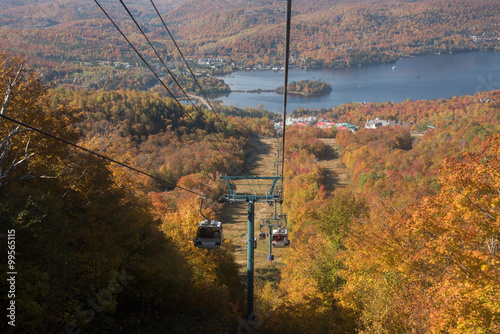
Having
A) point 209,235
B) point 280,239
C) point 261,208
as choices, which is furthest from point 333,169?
point 209,235

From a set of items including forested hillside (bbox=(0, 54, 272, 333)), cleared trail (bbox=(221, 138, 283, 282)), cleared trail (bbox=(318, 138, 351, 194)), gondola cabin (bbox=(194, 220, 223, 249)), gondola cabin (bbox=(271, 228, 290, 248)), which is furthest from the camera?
cleared trail (bbox=(318, 138, 351, 194))

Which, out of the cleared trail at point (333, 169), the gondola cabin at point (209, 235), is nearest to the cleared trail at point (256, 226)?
the cleared trail at point (333, 169)

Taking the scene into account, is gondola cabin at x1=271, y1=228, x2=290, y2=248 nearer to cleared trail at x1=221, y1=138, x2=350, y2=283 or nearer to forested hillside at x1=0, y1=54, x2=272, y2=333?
forested hillside at x1=0, y1=54, x2=272, y2=333

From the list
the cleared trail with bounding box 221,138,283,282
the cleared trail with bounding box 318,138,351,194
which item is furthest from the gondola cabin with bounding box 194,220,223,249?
the cleared trail with bounding box 318,138,351,194

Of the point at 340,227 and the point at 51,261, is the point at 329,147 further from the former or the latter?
the point at 51,261

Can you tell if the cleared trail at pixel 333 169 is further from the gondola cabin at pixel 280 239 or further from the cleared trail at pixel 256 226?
the gondola cabin at pixel 280 239

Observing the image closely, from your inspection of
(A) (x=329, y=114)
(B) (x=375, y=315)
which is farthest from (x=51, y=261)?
(A) (x=329, y=114)

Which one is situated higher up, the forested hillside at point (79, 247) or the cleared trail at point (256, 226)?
the forested hillside at point (79, 247)

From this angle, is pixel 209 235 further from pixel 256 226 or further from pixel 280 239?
pixel 256 226
